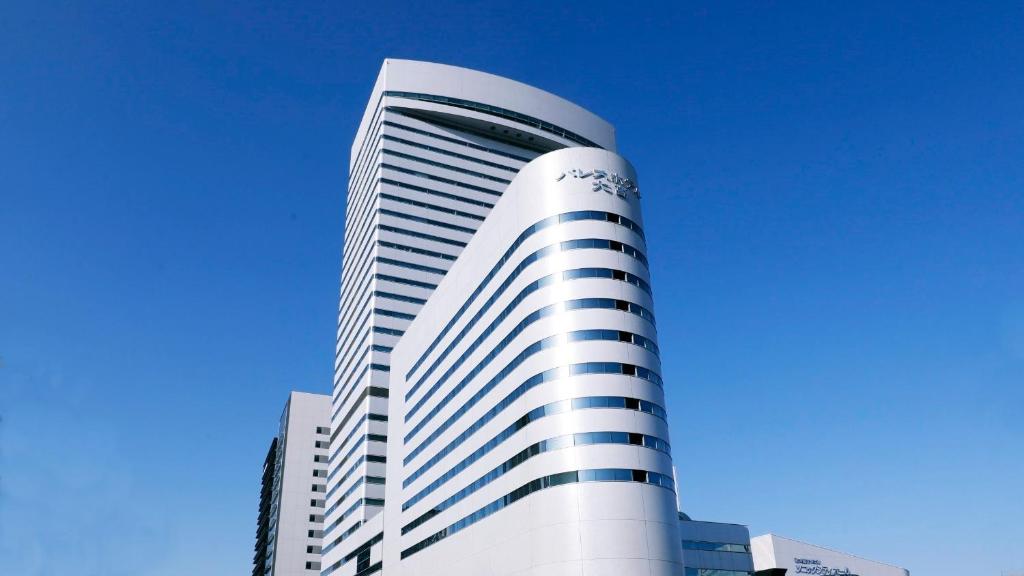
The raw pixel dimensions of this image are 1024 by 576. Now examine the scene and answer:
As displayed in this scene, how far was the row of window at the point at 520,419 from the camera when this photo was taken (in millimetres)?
61250

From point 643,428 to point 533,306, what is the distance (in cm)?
1491

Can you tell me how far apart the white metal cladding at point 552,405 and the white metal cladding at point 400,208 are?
29434 millimetres

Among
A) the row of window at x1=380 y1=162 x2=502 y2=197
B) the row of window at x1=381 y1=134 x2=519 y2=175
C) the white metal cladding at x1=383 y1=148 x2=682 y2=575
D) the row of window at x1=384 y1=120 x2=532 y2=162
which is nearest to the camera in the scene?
the white metal cladding at x1=383 y1=148 x2=682 y2=575

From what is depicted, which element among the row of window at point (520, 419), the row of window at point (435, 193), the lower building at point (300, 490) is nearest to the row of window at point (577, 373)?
the row of window at point (520, 419)

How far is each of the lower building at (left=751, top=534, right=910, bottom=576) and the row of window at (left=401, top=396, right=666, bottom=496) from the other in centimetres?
3205

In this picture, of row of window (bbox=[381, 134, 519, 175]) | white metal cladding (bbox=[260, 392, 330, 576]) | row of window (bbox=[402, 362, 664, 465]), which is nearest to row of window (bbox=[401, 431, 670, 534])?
row of window (bbox=[402, 362, 664, 465])

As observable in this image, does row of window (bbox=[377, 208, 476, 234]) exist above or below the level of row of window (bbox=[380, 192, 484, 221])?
below

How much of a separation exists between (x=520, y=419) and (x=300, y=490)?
389ft

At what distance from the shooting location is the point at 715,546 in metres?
79.9

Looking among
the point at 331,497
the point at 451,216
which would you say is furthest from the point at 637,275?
the point at 331,497

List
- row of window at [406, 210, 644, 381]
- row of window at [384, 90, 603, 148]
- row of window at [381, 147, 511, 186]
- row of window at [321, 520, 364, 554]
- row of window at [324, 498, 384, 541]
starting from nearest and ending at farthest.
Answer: row of window at [406, 210, 644, 381], row of window at [324, 498, 384, 541], row of window at [321, 520, 364, 554], row of window at [381, 147, 511, 186], row of window at [384, 90, 603, 148]

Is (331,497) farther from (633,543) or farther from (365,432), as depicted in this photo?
(633,543)

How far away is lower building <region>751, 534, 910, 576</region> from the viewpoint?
84375 millimetres

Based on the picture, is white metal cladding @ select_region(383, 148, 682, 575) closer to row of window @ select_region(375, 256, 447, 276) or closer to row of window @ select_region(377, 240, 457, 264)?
row of window @ select_region(375, 256, 447, 276)
